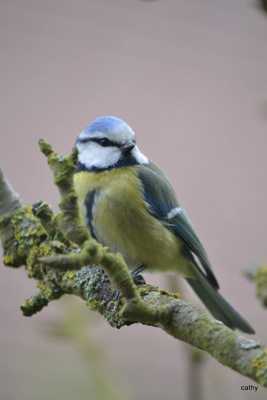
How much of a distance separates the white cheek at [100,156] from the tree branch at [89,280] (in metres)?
0.42

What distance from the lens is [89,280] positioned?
119 centimetres

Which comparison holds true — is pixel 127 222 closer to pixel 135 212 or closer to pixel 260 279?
pixel 135 212

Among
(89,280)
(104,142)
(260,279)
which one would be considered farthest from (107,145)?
(260,279)

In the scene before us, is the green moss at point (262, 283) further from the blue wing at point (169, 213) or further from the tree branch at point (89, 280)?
the blue wing at point (169, 213)

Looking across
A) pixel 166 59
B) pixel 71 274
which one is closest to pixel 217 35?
pixel 166 59

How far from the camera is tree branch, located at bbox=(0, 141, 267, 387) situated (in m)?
0.81

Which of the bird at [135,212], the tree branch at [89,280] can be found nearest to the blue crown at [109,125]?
the bird at [135,212]

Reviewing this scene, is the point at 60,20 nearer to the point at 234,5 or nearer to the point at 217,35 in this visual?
the point at 217,35

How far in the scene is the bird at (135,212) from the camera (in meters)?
1.65

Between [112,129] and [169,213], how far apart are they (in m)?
0.26

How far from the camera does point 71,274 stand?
1210mm

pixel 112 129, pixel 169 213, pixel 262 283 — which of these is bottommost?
pixel 169 213

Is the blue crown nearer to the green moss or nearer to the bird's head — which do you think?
the bird's head

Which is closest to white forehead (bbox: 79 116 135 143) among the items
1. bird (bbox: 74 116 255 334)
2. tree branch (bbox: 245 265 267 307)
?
bird (bbox: 74 116 255 334)
